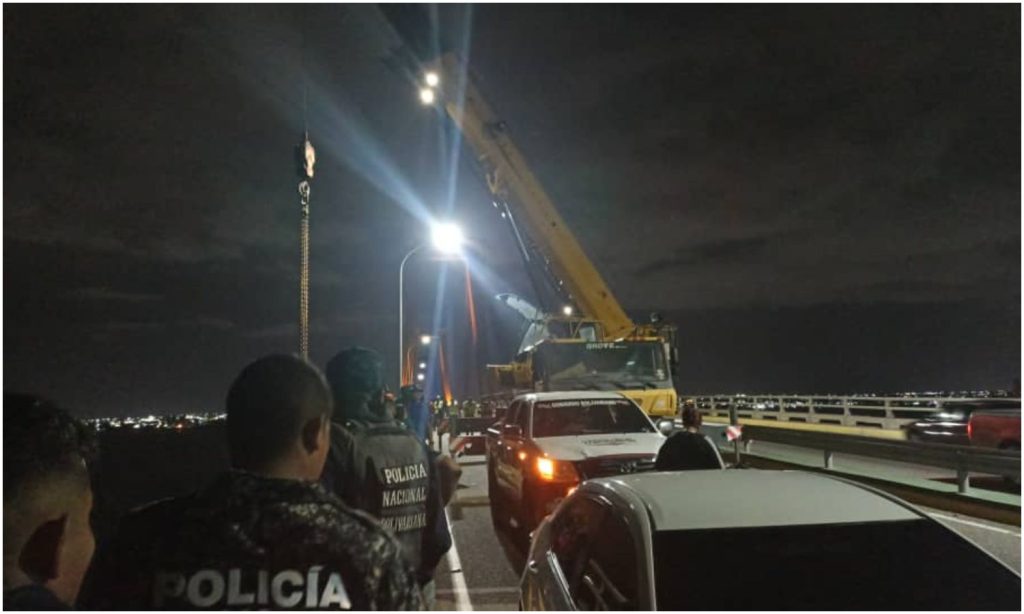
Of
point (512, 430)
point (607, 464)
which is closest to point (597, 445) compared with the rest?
point (607, 464)

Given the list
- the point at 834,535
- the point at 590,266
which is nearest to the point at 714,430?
the point at 590,266

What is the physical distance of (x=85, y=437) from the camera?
1.86 metres

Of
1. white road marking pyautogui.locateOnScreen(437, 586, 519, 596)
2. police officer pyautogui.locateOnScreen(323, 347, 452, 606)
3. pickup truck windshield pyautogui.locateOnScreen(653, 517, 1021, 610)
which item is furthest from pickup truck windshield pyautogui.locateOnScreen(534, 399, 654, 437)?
pickup truck windshield pyautogui.locateOnScreen(653, 517, 1021, 610)

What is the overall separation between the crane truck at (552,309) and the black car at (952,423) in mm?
5570

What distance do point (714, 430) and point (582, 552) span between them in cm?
1401

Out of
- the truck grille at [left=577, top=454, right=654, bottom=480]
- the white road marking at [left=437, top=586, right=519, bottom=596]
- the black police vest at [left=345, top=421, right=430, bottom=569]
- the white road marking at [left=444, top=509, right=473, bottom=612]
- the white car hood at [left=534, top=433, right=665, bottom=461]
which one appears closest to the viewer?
the black police vest at [left=345, top=421, right=430, bottom=569]

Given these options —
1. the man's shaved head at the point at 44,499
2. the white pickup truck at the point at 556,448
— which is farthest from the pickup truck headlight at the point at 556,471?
the man's shaved head at the point at 44,499

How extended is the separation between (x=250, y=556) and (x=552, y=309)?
21805 mm

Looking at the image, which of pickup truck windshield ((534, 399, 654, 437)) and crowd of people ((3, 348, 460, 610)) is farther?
pickup truck windshield ((534, 399, 654, 437))

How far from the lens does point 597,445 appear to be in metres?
8.96

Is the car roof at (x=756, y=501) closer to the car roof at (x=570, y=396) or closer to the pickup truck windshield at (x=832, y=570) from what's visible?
the pickup truck windshield at (x=832, y=570)

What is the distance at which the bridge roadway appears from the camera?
731 cm

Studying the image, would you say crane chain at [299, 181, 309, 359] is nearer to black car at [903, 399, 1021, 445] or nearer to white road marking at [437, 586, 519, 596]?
white road marking at [437, 586, 519, 596]

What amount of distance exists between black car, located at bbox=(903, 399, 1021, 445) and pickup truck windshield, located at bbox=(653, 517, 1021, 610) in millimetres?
15153
